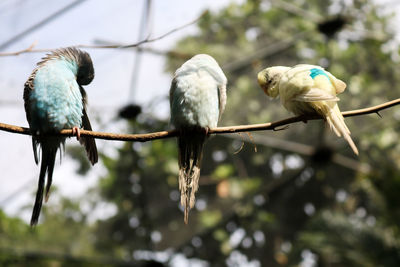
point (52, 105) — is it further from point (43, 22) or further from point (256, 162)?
point (256, 162)

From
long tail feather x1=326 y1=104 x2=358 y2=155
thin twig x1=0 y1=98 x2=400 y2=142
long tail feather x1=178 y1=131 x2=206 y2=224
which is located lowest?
long tail feather x1=178 y1=131 x2=206 y2=224

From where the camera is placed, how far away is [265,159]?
7355 millimetres

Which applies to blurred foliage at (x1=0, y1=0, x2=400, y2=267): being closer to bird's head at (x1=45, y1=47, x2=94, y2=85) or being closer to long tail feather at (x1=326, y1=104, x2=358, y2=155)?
bird's head at (x1=45, y1=47, x2=94, y2=85)

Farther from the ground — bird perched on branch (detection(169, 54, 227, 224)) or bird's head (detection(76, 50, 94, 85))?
bird's head (detection(76, 50, 94, 85))

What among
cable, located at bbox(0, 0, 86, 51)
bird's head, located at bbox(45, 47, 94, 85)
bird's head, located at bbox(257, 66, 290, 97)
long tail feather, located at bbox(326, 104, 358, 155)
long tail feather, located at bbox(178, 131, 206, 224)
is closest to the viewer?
long tail feather, located at bbox(326, 104, 358, 155)

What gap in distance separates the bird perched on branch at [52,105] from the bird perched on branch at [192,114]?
0.68 meters

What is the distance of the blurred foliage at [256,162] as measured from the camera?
264 inches

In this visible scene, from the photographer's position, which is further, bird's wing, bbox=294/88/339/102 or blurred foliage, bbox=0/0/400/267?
blurred foliage, bbox=0/0/400/267

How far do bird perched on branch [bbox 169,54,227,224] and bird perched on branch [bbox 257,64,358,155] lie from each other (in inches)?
20.2

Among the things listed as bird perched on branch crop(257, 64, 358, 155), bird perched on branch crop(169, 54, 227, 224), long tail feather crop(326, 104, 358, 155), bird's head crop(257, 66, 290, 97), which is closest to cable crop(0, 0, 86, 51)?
bird perched on branch crop(169, 54, 227, 224)

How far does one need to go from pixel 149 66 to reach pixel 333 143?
3217mm

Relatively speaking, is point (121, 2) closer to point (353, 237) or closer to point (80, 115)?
point (80, 115)

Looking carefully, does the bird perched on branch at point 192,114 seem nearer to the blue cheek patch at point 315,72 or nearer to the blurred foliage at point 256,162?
the blue cheek patch at point 315,72

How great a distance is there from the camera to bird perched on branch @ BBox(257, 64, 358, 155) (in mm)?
2715
